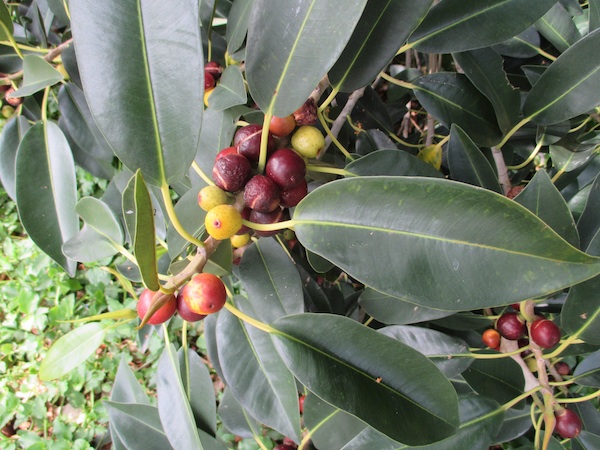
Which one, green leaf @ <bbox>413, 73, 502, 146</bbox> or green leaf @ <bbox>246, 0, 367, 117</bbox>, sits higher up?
green leaf @ <bbox>246, 0, 367, 117</bbox>

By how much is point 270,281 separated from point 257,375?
0.18 meters

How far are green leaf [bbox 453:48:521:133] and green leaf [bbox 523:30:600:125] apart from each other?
1.2 inches

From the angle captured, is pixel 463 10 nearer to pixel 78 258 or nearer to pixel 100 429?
pixel 78 258

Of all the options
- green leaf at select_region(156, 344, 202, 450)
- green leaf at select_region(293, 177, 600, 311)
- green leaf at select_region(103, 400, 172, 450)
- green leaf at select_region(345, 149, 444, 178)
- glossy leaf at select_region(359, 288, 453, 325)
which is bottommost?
green leaf at select_region(103, 400, 172, 450)

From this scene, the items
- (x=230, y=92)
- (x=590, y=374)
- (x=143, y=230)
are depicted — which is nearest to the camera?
(x=143, y=230)

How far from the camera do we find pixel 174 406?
2.50ft

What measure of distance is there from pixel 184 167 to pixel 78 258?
1.14ft

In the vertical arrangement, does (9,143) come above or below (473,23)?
below

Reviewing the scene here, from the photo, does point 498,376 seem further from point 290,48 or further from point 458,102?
point 290,48

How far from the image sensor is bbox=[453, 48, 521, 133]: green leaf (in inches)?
31.4

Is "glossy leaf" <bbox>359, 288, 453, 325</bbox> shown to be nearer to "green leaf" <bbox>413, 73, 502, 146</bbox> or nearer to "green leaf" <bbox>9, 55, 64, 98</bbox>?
"green leaf" <bbox>413, 73, 502, 146</bbox>

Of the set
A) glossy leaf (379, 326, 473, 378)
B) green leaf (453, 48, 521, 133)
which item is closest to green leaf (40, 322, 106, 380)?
glossy leaf (379, 326, 473, 378)

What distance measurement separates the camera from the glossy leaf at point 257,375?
2.58ft

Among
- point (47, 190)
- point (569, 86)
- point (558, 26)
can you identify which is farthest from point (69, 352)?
point (558, 26)
